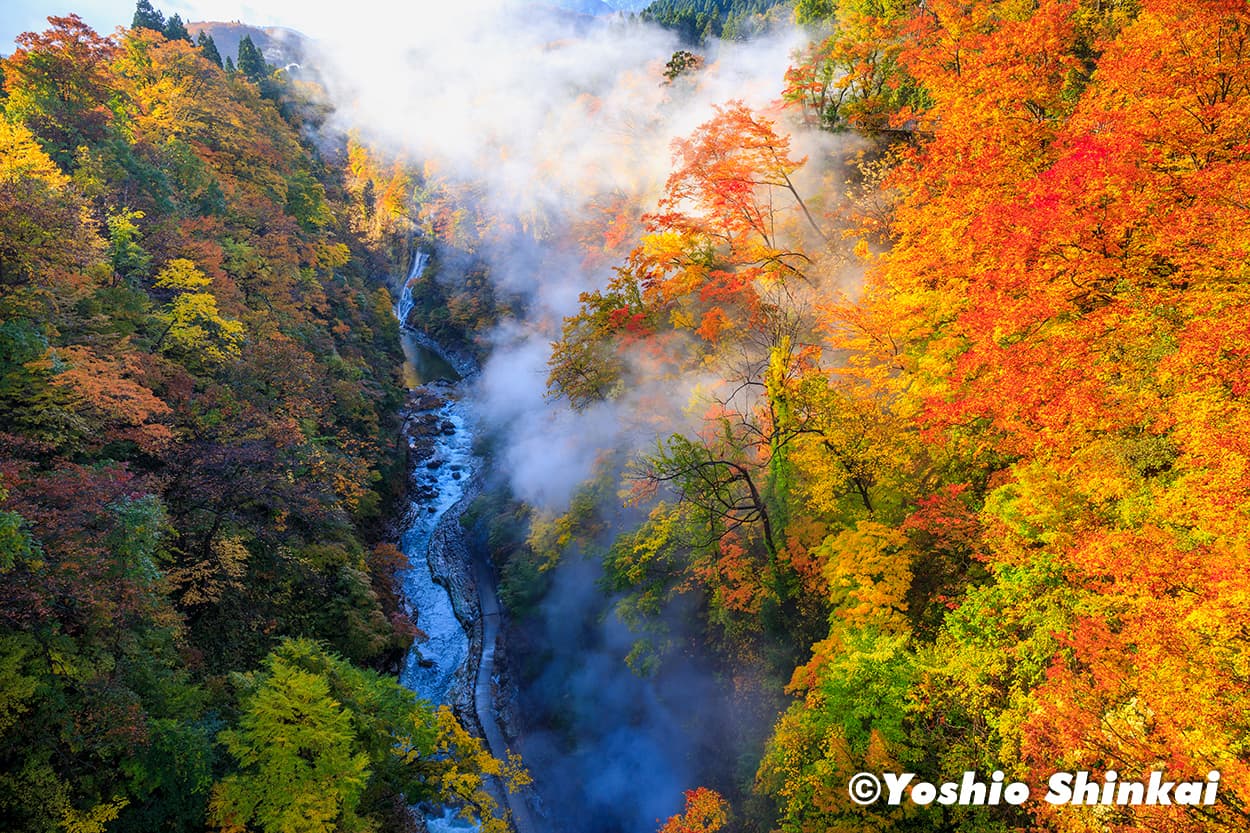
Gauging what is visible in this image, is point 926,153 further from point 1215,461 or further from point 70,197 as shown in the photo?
point 70,197

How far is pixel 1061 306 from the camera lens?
11023mm

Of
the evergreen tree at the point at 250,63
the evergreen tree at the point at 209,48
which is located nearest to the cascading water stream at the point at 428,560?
the evergreen tree at the point at 209,48

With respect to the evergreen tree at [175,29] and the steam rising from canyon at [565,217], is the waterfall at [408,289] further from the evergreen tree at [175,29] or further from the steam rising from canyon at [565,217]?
the evergreen tree at [175,29]

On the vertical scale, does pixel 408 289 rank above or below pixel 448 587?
above

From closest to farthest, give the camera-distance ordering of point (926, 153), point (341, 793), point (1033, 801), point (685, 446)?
point (1033, 801) < point (341, 793) < point (685, 446) < point (926, 153)

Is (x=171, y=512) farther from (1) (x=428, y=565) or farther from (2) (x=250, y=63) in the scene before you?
(2) (x=250, y=63)

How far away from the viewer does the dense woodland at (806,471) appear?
867cm

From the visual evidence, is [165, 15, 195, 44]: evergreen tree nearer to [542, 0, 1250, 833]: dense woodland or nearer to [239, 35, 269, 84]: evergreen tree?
[239, 35, 269, 84]: evergreen tree

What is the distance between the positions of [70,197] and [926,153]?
29.0 meters

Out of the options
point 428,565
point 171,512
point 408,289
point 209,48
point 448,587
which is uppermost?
point 209,48

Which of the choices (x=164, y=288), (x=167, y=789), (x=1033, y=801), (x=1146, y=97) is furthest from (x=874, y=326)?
(x=164, y=288)

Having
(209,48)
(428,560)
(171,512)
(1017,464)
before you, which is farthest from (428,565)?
(209,48)

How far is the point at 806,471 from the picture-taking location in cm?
1528

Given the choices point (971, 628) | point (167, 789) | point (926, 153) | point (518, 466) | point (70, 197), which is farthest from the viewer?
point (518, 466)
